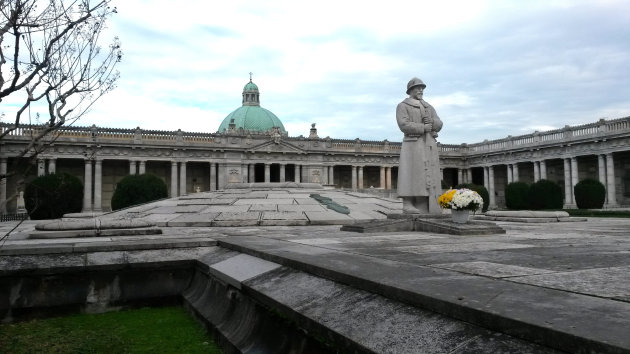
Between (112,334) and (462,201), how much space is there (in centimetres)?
801

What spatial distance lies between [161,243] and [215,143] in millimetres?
48515

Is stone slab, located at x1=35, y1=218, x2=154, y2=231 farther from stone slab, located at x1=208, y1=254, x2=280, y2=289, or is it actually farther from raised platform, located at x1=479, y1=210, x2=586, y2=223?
raised platform, located at x1=479, y1=210, x2=586, y2=223

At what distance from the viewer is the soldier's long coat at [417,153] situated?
12.0 meters

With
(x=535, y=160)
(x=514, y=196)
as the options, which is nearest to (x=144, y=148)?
(x=514, y=196)

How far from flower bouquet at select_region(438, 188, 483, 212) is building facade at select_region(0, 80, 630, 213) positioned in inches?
1225

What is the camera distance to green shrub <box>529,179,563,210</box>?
36.8 metres

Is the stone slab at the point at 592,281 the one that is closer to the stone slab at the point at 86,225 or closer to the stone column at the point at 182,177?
the stone slab at the point at 86,225

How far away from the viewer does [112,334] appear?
18.0 feet

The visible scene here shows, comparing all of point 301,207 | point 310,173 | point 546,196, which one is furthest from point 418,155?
point 310,173

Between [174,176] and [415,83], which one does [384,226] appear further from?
[174,176]

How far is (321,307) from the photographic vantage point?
3.81 metres

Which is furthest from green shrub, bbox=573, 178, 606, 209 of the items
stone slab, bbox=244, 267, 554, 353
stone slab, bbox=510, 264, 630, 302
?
stone slab, bbox=244, 267, 554, 353

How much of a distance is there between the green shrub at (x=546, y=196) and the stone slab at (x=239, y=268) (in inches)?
1404

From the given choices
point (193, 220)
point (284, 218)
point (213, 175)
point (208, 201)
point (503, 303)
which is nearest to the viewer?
point (503, 303)
